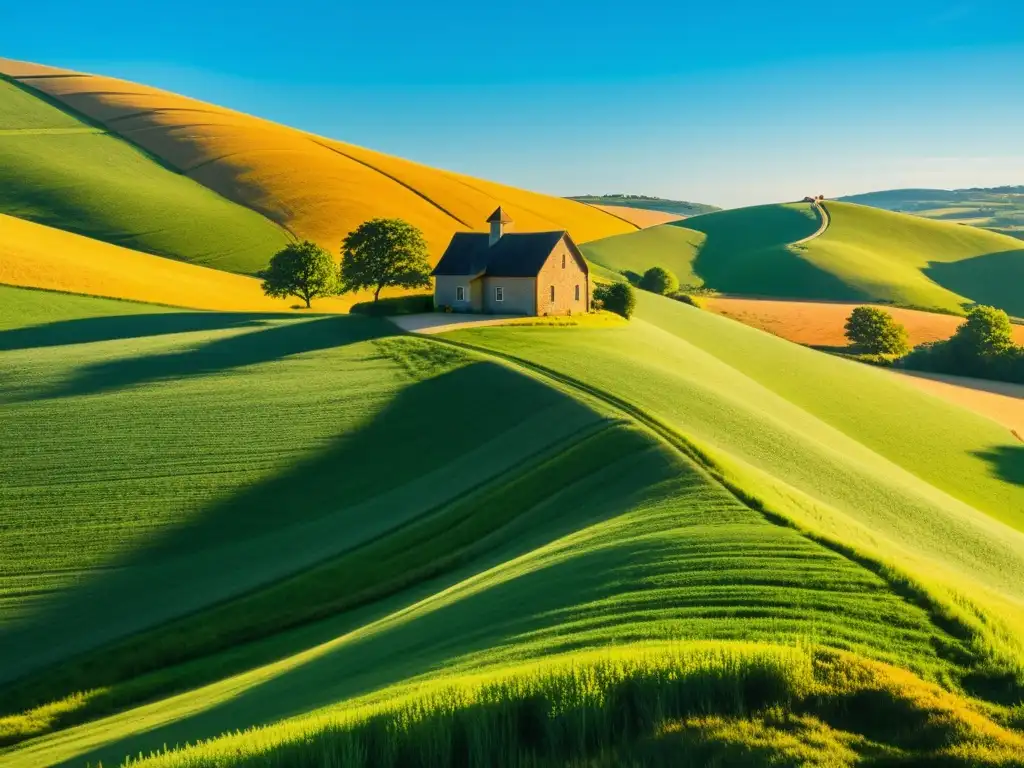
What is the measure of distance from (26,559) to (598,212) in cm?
15361

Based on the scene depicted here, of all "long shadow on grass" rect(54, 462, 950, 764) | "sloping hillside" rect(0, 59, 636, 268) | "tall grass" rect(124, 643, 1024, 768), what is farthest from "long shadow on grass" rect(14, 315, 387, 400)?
"sloping hillside" rect(0, 59, 636, 268)

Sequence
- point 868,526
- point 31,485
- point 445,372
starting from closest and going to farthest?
point 868,526 → point 31,485 → point 445,372

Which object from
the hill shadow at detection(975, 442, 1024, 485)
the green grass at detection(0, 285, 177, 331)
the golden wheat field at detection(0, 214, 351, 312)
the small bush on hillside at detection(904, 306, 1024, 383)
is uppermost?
the golden wheat field at detection(0, 214, 351, 312)

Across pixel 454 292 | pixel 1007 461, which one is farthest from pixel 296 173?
pixel 1007 461

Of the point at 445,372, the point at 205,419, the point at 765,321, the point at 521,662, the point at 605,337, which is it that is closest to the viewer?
the point at 521,662

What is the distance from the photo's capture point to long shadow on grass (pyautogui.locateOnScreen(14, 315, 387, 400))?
38.9 m

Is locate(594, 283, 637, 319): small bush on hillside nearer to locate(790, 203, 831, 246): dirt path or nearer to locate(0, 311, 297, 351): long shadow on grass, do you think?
locate(0, 311, 297, 351): long shadow on grass

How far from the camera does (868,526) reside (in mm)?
25562

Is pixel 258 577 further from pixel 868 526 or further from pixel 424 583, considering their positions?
pixel 868 526

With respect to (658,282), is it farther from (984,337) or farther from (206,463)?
(206,463)

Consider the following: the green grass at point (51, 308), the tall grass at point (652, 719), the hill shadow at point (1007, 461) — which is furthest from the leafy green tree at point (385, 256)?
the tall grass at point (652, 719)

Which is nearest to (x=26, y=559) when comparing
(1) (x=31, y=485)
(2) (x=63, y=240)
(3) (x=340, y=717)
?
(1) (x=31, y=485)

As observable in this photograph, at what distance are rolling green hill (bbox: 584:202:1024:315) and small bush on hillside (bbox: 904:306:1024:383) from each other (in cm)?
4443

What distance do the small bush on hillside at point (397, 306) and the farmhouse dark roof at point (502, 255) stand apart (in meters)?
2.45
